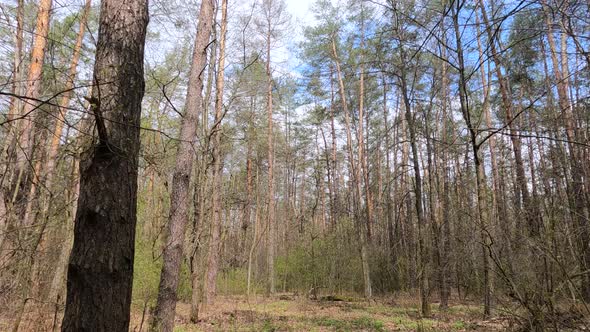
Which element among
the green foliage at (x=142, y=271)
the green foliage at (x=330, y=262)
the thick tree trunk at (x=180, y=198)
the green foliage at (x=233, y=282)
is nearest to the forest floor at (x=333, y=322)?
the green foliage at (x=142, y=271)

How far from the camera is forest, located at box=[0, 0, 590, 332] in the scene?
2.10 metres

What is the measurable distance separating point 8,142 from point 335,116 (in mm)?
15762

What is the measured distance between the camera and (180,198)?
4863 millimetres

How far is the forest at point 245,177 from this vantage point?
2104mm

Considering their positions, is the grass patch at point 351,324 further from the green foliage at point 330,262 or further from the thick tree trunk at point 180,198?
the green foliage at point 330,262

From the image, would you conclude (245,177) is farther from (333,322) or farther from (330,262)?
(333,322)

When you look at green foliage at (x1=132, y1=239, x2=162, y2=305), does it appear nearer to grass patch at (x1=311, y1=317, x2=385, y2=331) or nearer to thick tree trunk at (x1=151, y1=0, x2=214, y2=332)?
thick tree trunk at (x1=151, y1=0, x2=214, y2=332)

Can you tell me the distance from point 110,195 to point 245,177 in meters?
17.2

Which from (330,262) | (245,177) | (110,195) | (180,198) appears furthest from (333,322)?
(245,177)

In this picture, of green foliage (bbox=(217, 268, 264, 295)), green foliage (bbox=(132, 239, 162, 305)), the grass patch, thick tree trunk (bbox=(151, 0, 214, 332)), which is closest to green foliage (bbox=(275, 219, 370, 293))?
green foliage (bbox=(217, 268, 264, 295))

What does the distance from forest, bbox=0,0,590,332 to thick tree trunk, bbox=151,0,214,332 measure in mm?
19

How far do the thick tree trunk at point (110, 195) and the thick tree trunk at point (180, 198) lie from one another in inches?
88.9

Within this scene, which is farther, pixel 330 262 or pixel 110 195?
pixel 330 262

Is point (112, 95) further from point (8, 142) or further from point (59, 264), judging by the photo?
point (8, 142)
